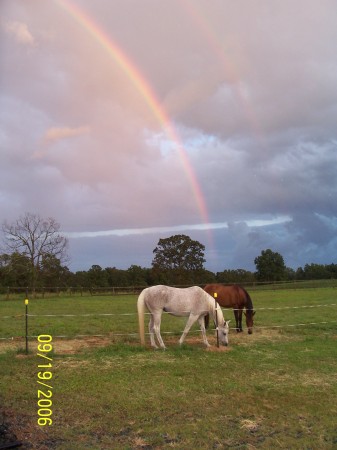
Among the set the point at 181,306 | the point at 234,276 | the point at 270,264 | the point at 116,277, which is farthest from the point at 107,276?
the point at 181,306

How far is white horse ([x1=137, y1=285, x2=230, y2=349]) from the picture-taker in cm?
1078

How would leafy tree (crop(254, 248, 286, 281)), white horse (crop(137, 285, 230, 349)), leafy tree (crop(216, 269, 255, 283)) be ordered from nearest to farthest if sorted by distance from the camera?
white horse (crop(137, 285, 230, 349)), leafy tree (crop(216, 269, 255, 283)), leafy tree (crop(254, 248, 286, 281))

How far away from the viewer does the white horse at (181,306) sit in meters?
10.8

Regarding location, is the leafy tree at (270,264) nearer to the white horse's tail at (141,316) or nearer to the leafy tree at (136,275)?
the leafy tree at (136,275)

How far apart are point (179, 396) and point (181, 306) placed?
4.50m

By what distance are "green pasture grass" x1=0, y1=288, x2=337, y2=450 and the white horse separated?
20.3 inches

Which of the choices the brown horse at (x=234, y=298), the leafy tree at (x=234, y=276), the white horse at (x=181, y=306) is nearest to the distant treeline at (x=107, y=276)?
the leafy tree at (x=234, y=276)

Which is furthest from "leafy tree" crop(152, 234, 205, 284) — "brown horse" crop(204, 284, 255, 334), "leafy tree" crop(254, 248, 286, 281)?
"brown horse" crop(204, 284, 255, 334)

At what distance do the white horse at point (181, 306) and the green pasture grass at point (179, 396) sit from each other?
20.3 inches

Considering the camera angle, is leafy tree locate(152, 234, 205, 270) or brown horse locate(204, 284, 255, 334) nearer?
brown horse locate(204, 284, 255, 334)

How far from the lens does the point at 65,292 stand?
3962 cm

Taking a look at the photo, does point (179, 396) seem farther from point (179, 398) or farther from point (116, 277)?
point (116, 277)

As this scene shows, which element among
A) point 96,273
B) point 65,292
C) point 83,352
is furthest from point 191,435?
point 96,273

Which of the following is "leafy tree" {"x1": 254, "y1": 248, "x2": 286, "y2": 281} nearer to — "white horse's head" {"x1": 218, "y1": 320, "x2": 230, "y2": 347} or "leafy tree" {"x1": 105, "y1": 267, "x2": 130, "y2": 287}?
"leafy tree" {"x1": 105, "y1": 267, "x2": 130, "y2": 287}
